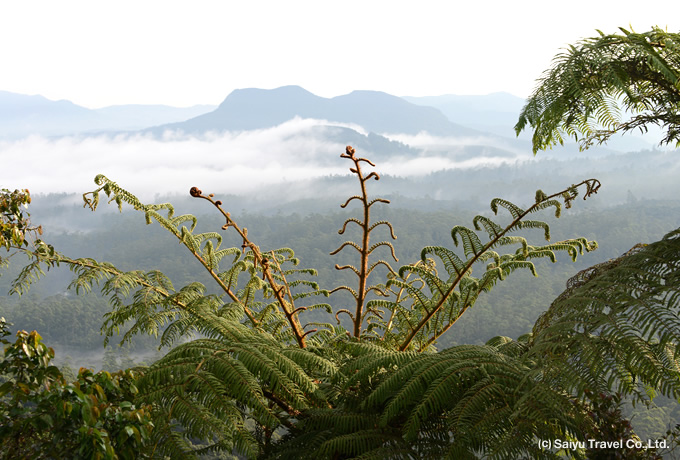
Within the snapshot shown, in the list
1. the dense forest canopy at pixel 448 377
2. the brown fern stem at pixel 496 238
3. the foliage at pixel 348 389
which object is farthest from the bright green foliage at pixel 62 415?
the brown fern stem at pixel 496 238

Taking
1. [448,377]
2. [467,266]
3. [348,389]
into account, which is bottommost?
[348,389]

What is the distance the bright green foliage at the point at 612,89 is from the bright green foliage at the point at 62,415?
6.27 feet

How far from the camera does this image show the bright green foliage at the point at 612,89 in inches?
86.6

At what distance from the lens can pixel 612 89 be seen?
7.82 ft

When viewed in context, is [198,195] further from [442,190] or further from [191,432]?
[442,190]

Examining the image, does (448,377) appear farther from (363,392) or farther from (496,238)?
(496,238)

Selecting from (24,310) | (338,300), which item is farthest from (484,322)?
(24,310)

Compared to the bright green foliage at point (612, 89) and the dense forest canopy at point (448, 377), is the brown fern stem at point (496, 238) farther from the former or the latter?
the bright green foliage at point (612, 89)

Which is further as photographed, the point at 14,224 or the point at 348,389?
the point at 14,224

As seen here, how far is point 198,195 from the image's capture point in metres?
2.55

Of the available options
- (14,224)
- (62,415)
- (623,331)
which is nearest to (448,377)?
(623,331)

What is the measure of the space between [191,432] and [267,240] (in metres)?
90.9

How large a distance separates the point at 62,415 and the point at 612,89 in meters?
2.41

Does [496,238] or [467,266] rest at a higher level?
[496,238]
